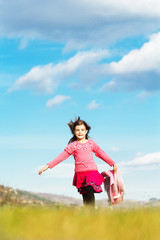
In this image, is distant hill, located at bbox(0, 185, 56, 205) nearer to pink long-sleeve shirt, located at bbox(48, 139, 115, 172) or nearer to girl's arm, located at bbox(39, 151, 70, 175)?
girl's arm, located at bbox(39, 151, 70, 175)

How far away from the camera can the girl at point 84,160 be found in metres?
8.58

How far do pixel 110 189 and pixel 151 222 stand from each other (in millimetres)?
3737

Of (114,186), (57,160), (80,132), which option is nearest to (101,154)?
(80,132)

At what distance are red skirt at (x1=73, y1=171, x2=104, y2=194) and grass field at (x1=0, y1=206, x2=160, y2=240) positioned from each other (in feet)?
7.66

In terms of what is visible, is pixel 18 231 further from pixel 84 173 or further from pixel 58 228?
pixel 84 173

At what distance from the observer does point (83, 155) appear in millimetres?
8781

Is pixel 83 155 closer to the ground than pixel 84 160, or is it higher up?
higher up

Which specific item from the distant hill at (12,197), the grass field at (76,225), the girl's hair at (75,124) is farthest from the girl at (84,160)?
the grass field at (76,225)

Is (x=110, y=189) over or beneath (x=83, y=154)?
beneath

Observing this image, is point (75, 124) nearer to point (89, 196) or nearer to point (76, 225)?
point (89, 196)

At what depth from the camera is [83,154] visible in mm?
8789

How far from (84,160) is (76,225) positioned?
3.80 metres

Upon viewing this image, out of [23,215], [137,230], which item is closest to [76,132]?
[23,215]

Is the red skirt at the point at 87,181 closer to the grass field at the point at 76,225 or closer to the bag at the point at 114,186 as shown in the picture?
the bag at the point at 114,186
